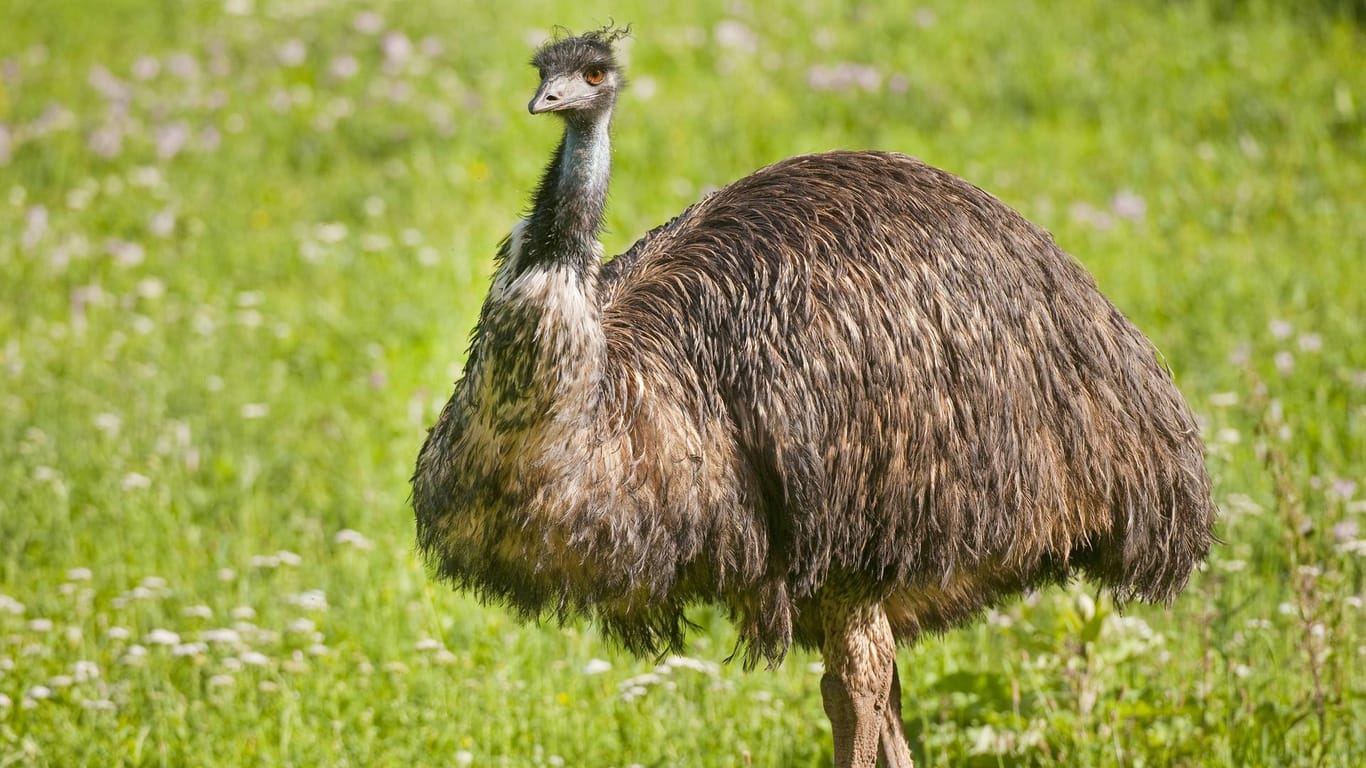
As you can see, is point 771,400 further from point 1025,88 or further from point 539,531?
point 1025,88

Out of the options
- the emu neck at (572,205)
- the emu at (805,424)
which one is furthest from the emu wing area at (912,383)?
the emu neck at (572,205)

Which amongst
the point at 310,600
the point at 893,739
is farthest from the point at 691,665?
the point at 310,600

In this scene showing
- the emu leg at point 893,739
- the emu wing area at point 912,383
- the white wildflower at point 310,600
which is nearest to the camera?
the emu wing area at point 912,383

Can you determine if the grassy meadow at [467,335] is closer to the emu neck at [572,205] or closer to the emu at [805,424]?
the emu at [805,424]

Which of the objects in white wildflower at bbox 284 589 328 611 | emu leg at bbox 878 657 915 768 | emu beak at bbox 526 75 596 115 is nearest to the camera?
emu beak at bbox 526 75 596 115

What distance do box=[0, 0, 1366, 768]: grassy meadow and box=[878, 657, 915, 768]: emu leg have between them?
1.03 feet

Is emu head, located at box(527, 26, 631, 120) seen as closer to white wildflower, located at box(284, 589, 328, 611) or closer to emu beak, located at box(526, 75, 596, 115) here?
emu beak, located at box(526, 75, 596, 115)

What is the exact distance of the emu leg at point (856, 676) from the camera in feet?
13.6

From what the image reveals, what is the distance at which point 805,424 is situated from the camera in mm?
3900

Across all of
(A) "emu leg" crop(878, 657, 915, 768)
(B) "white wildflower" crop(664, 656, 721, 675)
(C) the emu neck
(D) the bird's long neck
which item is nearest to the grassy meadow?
→ (B) "white wildflower" crop(664, 656, 721, 675)

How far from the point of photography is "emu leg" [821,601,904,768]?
416 cm

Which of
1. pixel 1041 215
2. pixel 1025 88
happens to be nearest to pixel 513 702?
pixel 1041 215

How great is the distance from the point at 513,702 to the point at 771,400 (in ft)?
6.22

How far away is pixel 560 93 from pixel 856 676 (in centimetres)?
156
